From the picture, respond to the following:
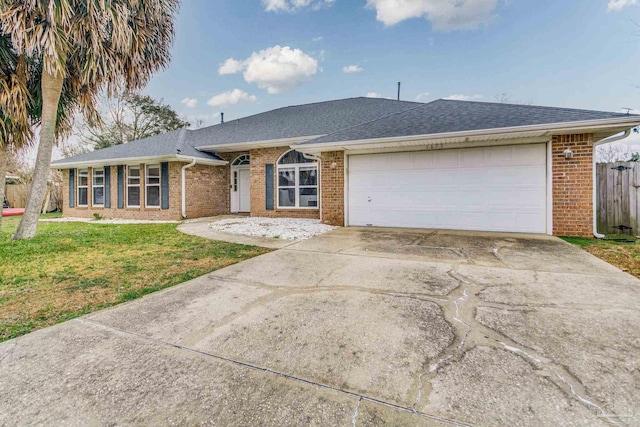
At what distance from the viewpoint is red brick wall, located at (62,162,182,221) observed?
40.1ft

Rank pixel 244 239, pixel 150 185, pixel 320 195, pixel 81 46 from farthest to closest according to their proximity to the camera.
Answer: pixel 150 185, pixel 320 195, pixel 244 239, pixel 81 46

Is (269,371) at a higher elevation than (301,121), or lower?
lower

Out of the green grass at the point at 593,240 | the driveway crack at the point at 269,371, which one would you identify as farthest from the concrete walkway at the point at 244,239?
the green grass at the point at 593,240

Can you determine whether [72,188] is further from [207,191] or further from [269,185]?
[269,185]

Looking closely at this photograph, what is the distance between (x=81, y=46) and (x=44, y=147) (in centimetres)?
250

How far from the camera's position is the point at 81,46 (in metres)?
6.66

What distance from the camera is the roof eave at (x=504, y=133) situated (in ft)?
20.7

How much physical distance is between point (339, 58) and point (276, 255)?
13271 millimetres

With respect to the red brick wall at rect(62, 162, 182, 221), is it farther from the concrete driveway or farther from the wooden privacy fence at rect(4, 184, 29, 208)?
the concrete driveway

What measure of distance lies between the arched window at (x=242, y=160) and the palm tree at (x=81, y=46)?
5.54 meters

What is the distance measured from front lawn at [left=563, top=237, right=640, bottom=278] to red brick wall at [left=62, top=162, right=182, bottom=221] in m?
12.8

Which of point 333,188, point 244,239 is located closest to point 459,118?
point 333,188

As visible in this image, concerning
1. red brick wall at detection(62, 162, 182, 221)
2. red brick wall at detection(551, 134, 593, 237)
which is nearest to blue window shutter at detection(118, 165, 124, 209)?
red brick wall at detection(62, 162, 182, 221)

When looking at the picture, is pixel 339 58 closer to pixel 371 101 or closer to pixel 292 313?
pixel 371 101
